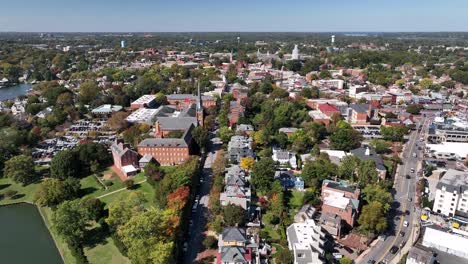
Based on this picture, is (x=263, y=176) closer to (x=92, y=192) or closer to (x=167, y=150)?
(x=167, y=150)

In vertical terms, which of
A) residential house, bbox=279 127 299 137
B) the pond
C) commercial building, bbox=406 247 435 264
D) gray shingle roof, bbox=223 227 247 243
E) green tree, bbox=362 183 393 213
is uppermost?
residential house, bbox=279 127 299 137

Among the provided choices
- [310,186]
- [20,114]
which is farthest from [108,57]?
[310,186]

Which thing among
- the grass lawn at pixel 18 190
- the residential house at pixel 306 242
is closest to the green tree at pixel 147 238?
the residential house at pixel 306 242

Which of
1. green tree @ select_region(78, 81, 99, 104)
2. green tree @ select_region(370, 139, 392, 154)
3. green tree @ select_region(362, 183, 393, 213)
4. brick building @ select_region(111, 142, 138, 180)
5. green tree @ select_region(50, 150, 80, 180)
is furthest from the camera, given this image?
green tree @ select_region(78, 81, 99, 104)

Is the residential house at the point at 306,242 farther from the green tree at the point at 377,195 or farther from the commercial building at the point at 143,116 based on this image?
the commercial building at the point at 143,116

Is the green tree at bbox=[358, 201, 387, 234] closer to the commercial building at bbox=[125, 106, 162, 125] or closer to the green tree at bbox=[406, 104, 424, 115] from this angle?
the commercial building at bbox=[125, 106, 162, 125]

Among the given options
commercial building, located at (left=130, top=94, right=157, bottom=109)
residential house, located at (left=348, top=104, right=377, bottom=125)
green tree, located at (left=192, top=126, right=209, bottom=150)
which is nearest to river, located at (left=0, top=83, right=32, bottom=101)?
commercial building, located at (left=130, top=94, right=157, bottom=109)

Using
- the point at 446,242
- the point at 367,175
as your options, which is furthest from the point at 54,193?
the point at 446,242

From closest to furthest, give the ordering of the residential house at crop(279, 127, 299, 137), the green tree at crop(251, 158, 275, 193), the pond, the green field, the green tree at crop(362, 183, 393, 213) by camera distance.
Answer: the pond, the green field, the green tree at crop(362, 183, 393, 213), the green tree at crop(251, 158, 275, 193), the residential house at crop(279, 127, 299, 137)

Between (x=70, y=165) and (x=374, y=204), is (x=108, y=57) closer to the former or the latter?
(x=70, y=165)
